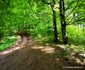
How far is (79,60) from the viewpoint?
7.88 metres

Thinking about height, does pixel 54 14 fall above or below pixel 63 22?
above

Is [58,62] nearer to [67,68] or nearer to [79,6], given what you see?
[67,68]

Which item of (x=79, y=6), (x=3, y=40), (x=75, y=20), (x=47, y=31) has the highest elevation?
(x=79, y=6)

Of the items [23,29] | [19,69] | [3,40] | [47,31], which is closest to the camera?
[19,69]

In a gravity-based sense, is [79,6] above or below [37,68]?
above

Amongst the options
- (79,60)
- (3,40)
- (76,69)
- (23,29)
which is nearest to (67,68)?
(76,69)

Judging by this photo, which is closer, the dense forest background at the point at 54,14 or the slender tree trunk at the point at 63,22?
the dense forest background at the point at 54,14

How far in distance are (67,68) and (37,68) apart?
1546mm

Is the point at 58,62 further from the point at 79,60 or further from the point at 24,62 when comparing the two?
the point at 24,62

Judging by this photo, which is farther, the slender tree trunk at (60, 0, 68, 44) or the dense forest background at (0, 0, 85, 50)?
the slender tree trunk at (60, 0, 68, 44)

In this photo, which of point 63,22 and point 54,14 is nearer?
point 63,22

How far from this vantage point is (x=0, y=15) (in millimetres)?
8586

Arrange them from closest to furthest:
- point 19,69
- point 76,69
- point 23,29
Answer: point 76,69
point 19,69
point 23,29

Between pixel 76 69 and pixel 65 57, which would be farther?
pixel 65 57
